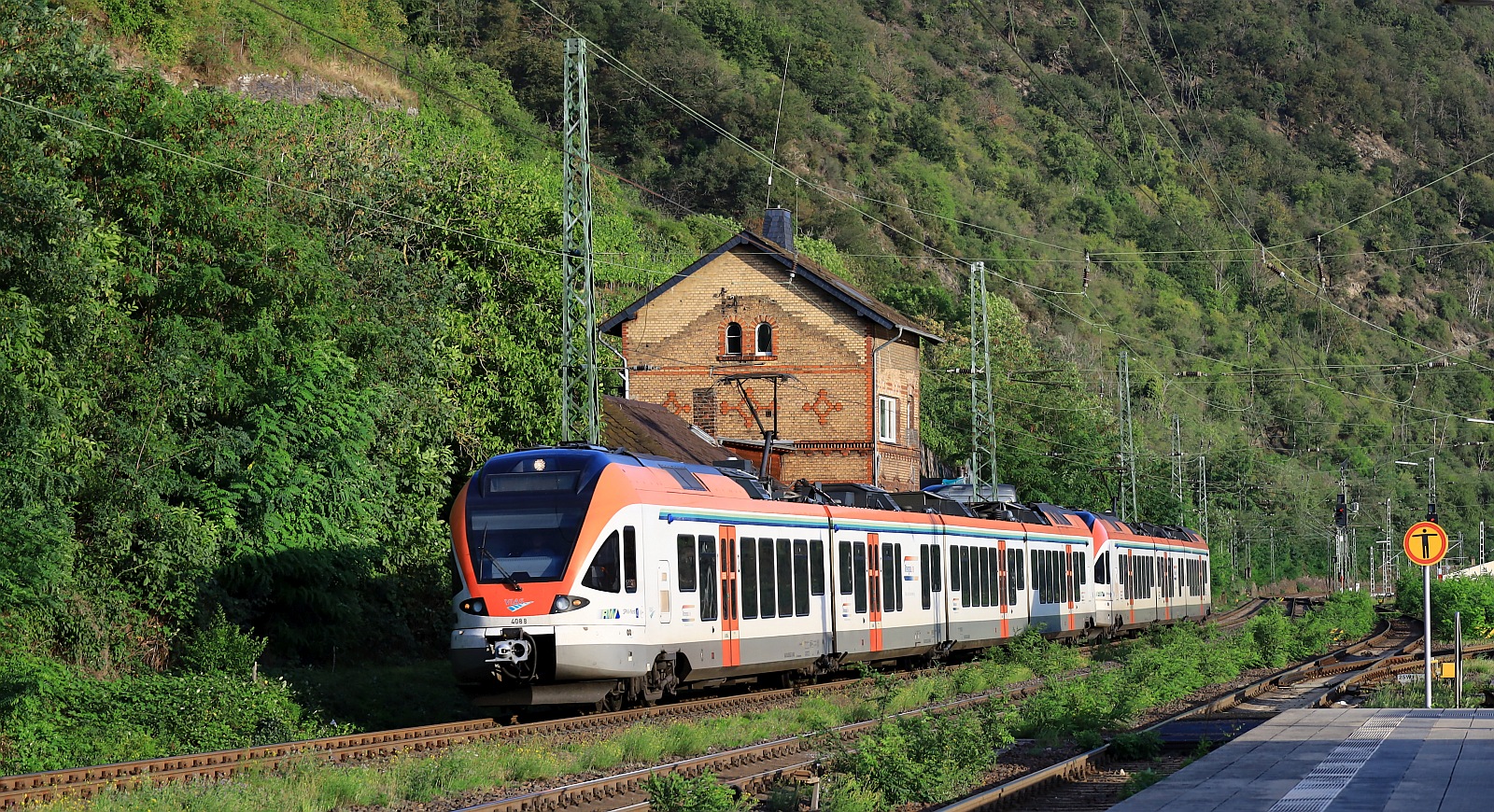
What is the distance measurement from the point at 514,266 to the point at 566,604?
1499 centimetres

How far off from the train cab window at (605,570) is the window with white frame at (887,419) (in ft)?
96.3

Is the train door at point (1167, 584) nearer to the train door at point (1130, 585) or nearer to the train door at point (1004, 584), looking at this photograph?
the train door at point (1130, 585)

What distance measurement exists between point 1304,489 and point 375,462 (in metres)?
96.5

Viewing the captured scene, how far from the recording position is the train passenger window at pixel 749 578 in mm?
20891

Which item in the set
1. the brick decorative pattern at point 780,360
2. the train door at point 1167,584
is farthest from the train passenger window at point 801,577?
the train door at point 1167,584

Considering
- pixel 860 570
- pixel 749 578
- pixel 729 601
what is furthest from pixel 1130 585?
pixel 729 601

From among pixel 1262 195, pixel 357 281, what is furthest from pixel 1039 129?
pixel 357 281

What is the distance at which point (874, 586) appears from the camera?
2505 cm

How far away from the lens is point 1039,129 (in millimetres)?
180000

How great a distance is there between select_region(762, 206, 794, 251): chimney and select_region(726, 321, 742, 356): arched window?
4809 mm

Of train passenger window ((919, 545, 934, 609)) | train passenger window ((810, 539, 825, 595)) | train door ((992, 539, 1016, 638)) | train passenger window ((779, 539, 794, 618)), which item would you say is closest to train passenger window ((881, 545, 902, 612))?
train passenger window ((919, 545, 934, 609))

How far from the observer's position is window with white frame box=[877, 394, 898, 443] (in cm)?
4738

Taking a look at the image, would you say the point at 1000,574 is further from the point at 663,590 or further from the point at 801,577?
the point at 663,590

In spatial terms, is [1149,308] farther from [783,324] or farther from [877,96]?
[783,324]
